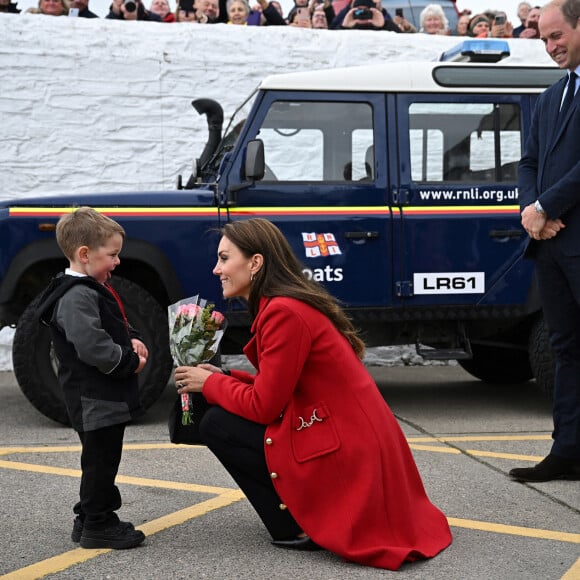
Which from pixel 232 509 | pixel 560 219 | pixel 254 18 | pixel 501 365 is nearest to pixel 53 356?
pixel 232 509

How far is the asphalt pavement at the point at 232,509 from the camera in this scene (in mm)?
3143

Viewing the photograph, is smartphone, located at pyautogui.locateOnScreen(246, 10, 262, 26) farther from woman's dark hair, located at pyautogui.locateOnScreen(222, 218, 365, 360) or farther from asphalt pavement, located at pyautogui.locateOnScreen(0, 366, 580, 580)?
woman's dark hair, located at pyautogui.locateOnScreen(222, 218, 365, 360)

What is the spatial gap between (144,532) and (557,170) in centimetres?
233

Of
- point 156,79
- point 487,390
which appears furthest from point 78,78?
point 487,390

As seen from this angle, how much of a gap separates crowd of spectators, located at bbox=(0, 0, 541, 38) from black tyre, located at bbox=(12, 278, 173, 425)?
4.65 m

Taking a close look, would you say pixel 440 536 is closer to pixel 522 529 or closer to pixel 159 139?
pixel 522 529

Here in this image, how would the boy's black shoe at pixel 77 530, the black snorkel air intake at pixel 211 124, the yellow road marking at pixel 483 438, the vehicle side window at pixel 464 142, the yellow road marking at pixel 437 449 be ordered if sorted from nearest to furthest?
the boy's black shoe at pixel 77 530 → the yellow road marking at pixel 437 449 → the yellow road marking at pixel 483 438 → the vehicle side window at pixel 464 142 → the black snorkel air intake at pixel 211 124

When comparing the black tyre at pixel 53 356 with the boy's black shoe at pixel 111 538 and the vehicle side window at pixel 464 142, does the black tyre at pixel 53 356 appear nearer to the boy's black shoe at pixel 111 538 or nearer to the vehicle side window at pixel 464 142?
the vehicle side window at pixel 464 142

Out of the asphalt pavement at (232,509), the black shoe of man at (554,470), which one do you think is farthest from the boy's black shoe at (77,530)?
the black shoe of man at (554,470)

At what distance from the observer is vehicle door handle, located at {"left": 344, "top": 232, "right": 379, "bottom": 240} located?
5.93 metres

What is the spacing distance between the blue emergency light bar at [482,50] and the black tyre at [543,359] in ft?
5.86

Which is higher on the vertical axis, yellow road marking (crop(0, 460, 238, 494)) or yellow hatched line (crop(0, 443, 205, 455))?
yellow road marking (crop(0, 460, 238, 494))

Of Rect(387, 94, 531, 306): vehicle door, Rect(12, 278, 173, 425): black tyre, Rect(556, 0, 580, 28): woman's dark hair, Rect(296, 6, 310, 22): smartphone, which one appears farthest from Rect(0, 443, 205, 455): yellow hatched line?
Rect(296, 6, 310, 22): smartphone

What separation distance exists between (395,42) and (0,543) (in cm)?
731
